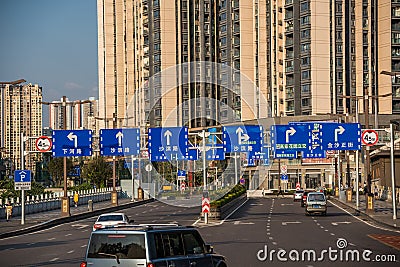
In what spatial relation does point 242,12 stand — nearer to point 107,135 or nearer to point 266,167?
point 266,167

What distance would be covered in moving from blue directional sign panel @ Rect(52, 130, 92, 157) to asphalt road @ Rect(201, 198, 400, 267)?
14.4 meters

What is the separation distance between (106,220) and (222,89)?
11096cm

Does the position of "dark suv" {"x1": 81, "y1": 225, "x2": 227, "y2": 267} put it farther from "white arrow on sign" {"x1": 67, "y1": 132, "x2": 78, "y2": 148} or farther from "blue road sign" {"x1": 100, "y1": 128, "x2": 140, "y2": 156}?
"blue road sign" {"x1": 100, "y1": 128, "x2": 140, "y2": 156}

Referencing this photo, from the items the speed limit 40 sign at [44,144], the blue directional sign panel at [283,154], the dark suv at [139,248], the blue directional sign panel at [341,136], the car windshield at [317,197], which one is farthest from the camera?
the blue directional sign panel at [283,154]

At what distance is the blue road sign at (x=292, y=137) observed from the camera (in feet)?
212

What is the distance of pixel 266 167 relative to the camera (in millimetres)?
131625

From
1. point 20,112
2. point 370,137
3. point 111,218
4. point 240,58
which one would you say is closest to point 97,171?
point 240,58

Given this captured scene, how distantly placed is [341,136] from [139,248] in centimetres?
4757

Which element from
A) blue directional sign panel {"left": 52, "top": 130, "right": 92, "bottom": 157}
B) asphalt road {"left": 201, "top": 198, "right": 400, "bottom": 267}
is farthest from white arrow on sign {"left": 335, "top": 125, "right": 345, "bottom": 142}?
blue directional sign panel {"left": 52, "top": 130, "right": 92, "bottom": 157}

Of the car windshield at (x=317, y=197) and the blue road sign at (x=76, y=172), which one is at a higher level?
the blue road sign at (x=76, y=172)

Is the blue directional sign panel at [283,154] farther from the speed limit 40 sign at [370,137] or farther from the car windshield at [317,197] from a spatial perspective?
the speed limit 40 sign at [370,137]

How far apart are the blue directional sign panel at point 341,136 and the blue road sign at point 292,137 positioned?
12.1 feet

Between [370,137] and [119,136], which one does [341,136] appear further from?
[119,136]

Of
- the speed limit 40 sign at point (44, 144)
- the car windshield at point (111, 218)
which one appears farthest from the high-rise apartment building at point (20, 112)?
the car windshield at point (111, 218)
